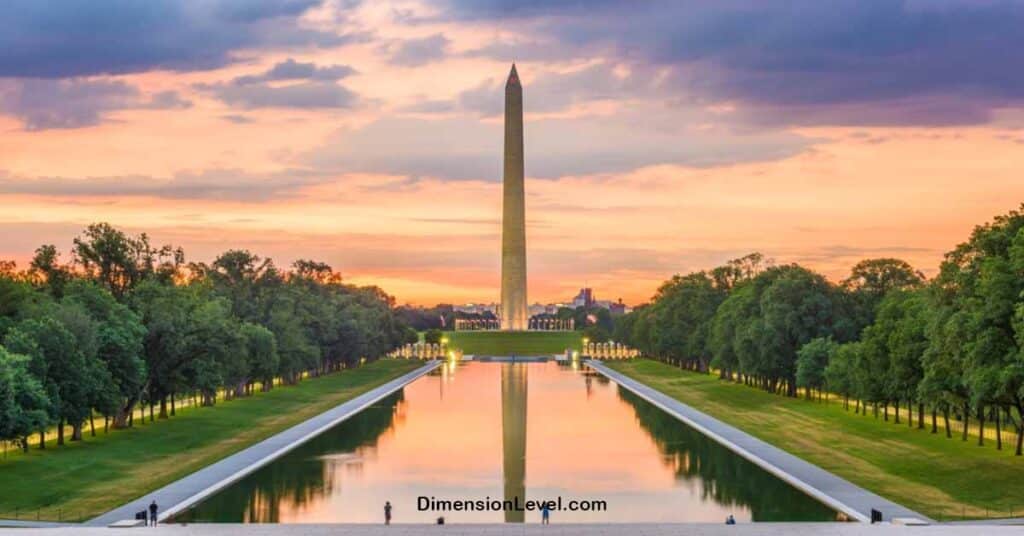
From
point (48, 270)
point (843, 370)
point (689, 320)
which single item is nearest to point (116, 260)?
point (48, 270)

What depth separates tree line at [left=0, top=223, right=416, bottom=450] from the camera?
154ft

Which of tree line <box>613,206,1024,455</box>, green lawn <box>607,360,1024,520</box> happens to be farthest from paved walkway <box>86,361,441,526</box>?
tree line <box>613,206,1024,455</box>

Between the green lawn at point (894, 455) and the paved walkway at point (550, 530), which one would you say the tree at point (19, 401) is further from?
the green lawn at point (894, 455)

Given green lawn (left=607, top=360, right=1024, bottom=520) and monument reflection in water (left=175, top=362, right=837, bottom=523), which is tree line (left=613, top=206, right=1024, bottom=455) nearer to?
green lawn (left=607, top=360, right=1024, bottom=520)

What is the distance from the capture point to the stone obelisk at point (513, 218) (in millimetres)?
141375

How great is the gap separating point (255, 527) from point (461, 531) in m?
4.76

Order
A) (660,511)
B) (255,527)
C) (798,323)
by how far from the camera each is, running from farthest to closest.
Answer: (798,323) → (660,511) → (255,527)

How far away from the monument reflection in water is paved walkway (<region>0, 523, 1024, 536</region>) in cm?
195

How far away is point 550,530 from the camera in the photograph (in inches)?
1238

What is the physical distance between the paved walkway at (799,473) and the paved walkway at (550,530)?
2.35 m

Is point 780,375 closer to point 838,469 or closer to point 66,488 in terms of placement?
point 838,469

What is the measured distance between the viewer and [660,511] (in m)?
35.5

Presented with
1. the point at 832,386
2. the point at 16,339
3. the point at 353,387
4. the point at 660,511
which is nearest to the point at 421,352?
the point at 353,387

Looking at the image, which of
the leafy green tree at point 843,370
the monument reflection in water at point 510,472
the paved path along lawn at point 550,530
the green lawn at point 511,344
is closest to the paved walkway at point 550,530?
the paved path along lawn at point 550,530
